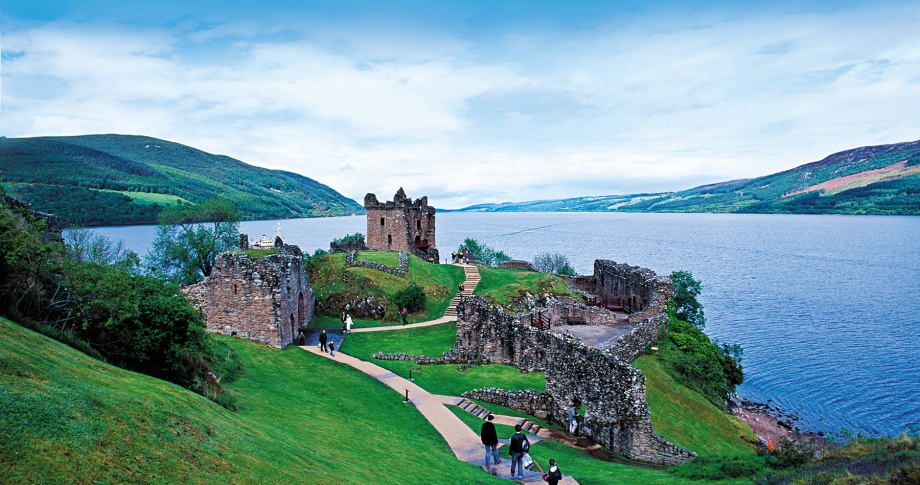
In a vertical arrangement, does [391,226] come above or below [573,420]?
above

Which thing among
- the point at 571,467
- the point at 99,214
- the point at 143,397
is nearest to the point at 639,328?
the point at 571,467

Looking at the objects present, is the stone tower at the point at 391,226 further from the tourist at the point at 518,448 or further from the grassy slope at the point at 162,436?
the tourist at the point at 518,448

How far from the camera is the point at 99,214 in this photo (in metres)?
170

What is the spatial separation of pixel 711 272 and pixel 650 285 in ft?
243

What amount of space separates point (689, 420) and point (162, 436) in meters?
25.1

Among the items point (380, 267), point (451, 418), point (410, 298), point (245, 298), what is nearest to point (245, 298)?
point (245, 298)

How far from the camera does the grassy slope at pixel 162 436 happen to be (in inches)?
310

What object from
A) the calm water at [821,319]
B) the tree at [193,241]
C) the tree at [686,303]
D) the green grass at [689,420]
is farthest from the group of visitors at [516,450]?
the tree at [193,241]

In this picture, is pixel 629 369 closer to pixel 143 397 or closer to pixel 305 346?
pixel 143 397

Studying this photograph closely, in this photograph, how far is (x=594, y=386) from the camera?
76.8 ft

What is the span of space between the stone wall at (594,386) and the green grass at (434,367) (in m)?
1.72

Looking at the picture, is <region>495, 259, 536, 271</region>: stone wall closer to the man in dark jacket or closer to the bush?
the bush

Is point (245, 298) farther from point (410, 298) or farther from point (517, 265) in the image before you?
point (517, 265)

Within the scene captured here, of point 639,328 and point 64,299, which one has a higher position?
point 64,299
